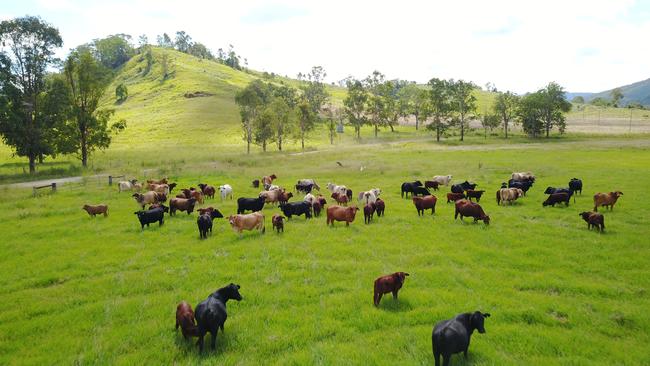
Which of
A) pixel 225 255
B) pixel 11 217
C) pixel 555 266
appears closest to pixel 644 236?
pixel 555 266

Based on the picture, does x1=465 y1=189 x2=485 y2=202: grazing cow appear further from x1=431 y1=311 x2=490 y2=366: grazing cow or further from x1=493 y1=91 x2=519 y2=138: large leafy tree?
x1=493 y1=91 x2=519 y2=138: large leafy tree

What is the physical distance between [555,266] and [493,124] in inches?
→ 3705

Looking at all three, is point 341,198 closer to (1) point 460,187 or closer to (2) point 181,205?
(1) point 460,187

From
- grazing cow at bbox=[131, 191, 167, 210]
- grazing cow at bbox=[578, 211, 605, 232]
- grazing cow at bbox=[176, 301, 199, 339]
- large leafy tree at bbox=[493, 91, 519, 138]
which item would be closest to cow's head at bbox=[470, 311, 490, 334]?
grazing cow at bbox=[176, 301, 199, 339]

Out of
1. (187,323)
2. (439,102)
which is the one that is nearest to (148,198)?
(187,323)

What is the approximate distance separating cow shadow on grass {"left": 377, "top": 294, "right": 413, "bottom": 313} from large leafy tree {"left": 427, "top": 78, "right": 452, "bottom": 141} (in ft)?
261

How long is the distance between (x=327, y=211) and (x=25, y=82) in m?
44.9

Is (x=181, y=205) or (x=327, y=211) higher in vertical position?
(x=181, y=205)

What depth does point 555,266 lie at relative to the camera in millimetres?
13297

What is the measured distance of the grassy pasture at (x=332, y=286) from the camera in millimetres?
8492

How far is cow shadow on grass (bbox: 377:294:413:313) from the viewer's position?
10156mm

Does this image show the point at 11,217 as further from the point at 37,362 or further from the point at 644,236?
the point at 644,236

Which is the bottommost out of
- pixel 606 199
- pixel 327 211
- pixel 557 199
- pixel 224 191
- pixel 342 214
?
pixel 557 199

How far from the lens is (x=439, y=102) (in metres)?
86.8
